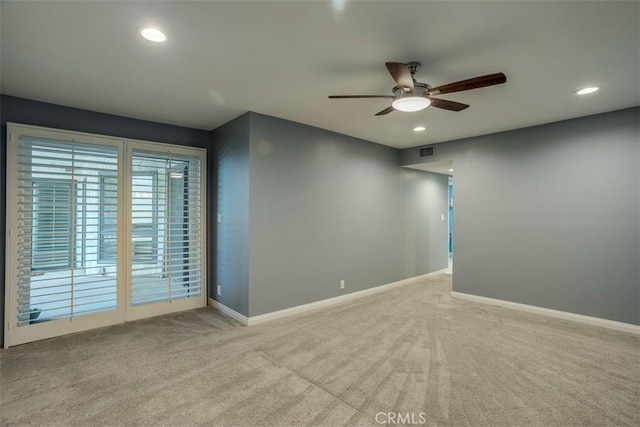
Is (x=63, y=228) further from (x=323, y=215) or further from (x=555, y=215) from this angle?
(x=555, y=215)

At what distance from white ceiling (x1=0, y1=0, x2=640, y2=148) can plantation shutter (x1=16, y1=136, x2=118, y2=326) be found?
635 millimetres

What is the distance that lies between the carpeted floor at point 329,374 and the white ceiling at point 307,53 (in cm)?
259

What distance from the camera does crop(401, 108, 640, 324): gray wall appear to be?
12.0ft

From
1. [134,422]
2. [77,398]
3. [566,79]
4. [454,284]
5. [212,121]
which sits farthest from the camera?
[454,284]

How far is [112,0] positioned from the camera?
180 centimetres

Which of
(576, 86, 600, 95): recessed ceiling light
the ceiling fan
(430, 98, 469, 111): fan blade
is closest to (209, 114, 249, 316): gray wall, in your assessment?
the ceiling fan

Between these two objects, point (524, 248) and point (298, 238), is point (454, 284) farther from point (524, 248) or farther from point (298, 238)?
point (298, 238)

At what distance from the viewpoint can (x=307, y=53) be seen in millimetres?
2395

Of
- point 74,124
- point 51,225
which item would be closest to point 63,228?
point 51,225

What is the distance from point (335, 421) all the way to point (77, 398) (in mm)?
1914

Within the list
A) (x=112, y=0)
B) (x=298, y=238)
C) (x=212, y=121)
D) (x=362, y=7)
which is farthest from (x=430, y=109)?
(x=112, y=0)

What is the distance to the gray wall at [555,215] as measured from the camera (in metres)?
3.64

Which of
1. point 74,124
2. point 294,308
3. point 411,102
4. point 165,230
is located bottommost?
point 294,308

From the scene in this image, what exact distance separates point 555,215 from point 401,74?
3357 mm
